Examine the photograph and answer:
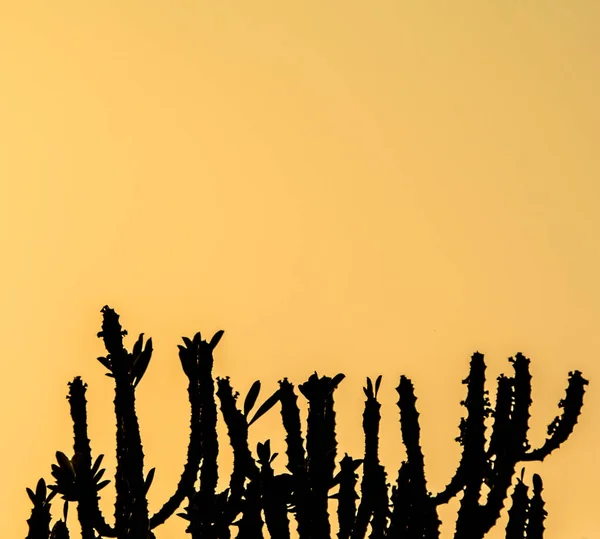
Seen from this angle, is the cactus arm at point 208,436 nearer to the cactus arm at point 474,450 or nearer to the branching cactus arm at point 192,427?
the branching cactus arm at point 192,427

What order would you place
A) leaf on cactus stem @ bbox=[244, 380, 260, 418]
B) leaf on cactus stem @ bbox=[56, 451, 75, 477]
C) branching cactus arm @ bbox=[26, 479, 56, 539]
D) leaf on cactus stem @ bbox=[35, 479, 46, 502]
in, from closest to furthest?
branching cactus arm @ bbox=[26, 479, 56, 539], leaf on cactus stem @ bbox=[35, 479, 46, 502], leaf on cactus stem @ bbox=[56, 451, 75, 477], leaf on cactus stem @ bbox=[244, 380, 260, 418]

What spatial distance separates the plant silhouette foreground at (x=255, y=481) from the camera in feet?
24.7

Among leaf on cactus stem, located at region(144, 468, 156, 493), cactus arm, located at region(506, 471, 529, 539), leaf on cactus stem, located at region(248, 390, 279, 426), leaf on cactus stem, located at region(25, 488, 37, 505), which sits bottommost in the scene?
cactus arm, located at region(506, 471, 529, 539)

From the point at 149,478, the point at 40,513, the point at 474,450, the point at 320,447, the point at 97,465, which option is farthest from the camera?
the point at 474,450

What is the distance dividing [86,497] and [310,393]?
5.90ft

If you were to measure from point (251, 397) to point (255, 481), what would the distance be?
0.83m

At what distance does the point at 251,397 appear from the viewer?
8.22 metres

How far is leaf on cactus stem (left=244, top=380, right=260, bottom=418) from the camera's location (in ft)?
26.9

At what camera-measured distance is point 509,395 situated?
8.64 m

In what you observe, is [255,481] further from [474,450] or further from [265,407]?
[474,450]

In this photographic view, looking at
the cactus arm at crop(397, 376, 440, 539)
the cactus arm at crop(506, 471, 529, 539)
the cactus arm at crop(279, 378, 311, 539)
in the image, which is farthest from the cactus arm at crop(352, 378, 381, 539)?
the cactus arm at crop(506, 471, 529, 539)

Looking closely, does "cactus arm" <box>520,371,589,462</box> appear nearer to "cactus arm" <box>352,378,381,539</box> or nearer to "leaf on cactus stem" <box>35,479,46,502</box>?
"cactus arm" <box>352,378,381,539</box>

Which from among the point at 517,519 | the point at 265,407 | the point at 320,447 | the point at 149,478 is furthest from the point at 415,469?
the point at 149,478

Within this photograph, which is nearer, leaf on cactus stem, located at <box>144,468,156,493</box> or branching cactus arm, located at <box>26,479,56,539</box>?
branching cactus arm, located at <box>26,479,56,539</box>
